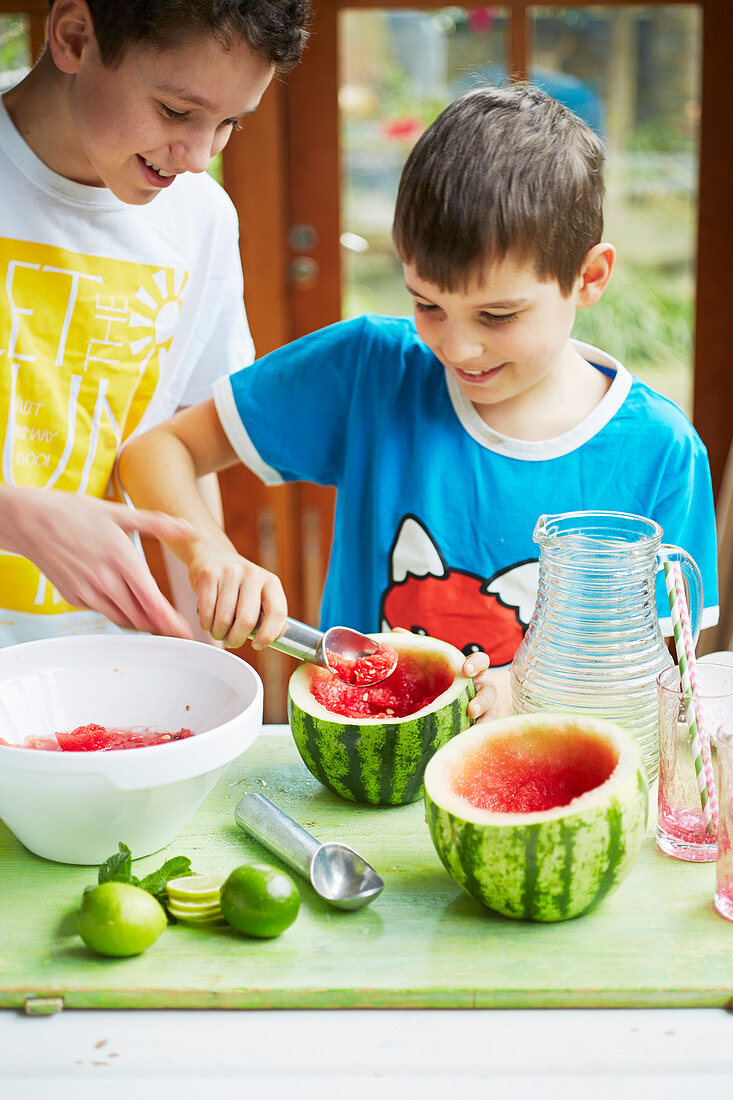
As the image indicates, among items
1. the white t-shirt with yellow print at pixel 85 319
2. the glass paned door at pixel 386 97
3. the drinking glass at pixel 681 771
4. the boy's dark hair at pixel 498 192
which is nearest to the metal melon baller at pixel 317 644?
the drinking glass at pixel 681 771

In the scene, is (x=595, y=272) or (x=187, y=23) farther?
(x=595, y=272)

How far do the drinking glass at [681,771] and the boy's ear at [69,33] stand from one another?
1059mm

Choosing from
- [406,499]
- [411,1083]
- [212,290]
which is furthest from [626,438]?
[411,1083]

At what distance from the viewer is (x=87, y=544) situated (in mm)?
1189

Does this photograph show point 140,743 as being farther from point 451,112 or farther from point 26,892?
point 451,112

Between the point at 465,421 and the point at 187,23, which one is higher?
the point at 187,23

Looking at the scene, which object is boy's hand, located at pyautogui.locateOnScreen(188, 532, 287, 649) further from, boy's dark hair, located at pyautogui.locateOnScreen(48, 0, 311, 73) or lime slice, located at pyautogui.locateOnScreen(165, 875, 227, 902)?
boy's dark hair, located at pyautogui.locateOnScreen(48, 0, 311, 73)

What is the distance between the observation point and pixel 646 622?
3.94 ft

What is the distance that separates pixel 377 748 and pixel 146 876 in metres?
0.28

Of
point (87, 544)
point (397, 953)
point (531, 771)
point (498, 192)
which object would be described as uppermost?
point (498, 192)

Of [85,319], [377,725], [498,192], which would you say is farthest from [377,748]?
[85,319]

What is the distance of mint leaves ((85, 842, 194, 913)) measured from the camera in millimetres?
1005

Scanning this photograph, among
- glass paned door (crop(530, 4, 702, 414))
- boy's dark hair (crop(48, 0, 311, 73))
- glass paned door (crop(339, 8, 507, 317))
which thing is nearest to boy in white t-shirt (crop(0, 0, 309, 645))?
boy's dark hair (crop(48, 0, 311, 73))

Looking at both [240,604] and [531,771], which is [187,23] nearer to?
[240,604]
